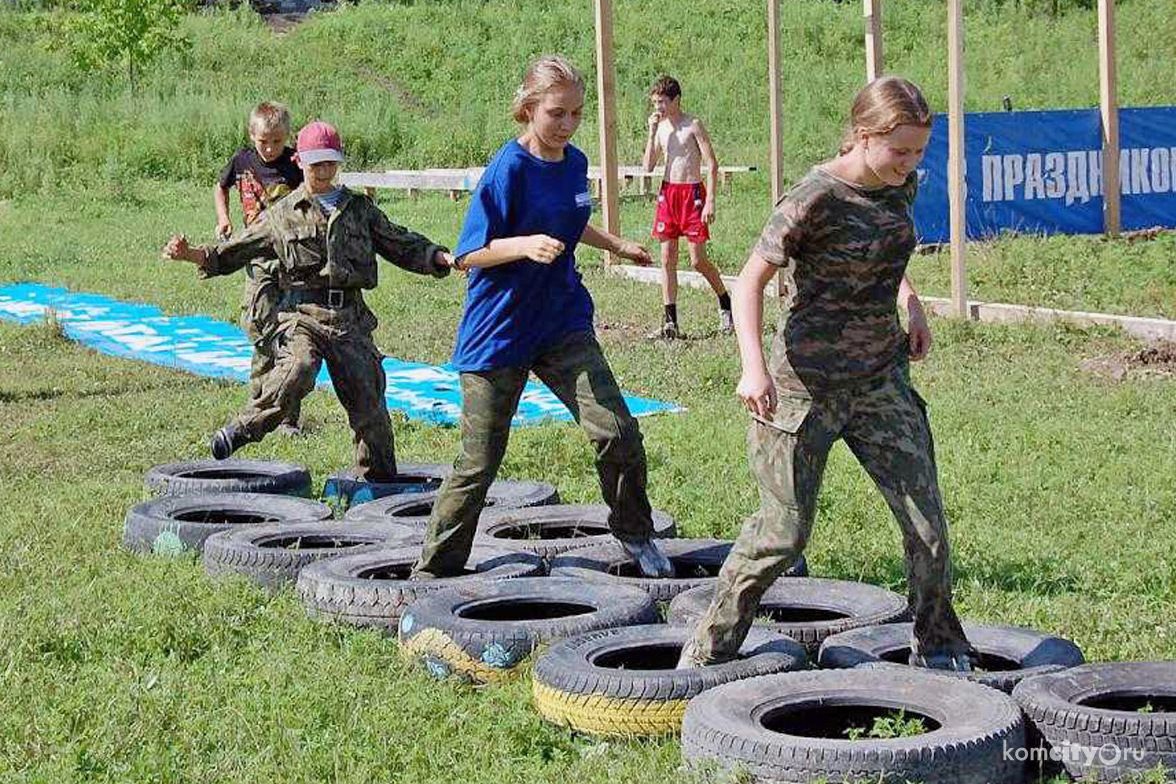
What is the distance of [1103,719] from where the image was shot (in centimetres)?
466

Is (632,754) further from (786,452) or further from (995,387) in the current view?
(995,387)

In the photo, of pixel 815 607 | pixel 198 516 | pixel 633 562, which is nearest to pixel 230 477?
pixel 198 516

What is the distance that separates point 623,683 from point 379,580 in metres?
1.69

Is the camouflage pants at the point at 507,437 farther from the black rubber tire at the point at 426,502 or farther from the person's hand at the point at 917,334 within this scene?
the person's hand at the point at 917,334

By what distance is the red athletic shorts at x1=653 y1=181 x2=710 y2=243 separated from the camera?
1494 cm

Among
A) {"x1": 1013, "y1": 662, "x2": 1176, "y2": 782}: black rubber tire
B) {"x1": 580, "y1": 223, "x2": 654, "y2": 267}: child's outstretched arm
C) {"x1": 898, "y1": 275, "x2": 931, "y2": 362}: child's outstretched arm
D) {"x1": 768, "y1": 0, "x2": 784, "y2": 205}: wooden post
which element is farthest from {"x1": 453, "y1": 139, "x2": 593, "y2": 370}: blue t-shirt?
{"x1": 768, "y1": 0, "x2": 784, "y2": 205}: wooden post

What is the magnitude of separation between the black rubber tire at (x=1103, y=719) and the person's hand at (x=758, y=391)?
1.03 meters

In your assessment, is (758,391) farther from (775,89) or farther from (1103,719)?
(775,89)

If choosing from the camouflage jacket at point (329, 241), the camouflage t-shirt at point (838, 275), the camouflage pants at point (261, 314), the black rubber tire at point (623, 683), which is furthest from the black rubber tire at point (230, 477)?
the camouflage t-shirt at point (838, 275)

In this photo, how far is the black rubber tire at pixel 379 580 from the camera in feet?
21.4

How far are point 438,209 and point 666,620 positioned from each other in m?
21.5

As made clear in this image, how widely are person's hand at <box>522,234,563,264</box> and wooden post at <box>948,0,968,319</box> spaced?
8.35 metres

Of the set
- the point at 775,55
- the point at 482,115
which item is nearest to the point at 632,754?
the point at 775,55

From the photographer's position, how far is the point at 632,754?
5.07m
